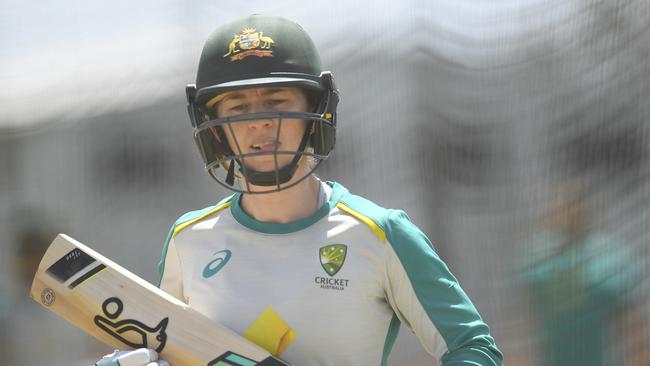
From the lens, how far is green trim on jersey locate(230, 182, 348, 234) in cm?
228

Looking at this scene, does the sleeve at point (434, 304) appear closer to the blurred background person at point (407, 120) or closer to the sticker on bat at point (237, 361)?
the sticker on bat at point (237, 361)

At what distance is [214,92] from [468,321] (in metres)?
0.78

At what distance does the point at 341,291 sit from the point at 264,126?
0.41 m

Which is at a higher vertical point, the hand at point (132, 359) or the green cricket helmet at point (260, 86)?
the green cricket helmet at point (260, 86)

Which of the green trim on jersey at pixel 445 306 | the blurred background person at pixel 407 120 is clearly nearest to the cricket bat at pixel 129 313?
the green trim on jersey at pixel 445 306

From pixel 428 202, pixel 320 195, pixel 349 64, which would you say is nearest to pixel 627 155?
pixel 428 202

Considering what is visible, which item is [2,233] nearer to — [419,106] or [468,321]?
[419,106]

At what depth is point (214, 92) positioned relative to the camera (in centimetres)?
227

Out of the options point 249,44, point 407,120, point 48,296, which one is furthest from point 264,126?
point 407,120

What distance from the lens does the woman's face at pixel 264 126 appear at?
87.0 inches

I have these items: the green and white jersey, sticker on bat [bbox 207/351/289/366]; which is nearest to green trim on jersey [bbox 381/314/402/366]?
the green and white jersey

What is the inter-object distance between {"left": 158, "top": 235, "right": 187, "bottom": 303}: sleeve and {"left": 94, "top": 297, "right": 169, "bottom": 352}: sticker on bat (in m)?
0.18

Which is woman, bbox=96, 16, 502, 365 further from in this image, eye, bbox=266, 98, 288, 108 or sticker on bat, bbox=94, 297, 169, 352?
sticker on bat, bbox=94, 297, 169, 352

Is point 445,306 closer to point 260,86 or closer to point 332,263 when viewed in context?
point 332,263
